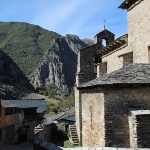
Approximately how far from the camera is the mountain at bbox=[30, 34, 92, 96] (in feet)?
367

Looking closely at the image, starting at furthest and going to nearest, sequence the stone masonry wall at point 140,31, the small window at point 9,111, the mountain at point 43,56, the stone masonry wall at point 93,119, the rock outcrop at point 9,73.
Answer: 1. the mountain at point 43,56
2. the rock outcrop at point 9,73
3. the small window at point 9,111
4. the stone masonry wall at point 140,31
5. the stone masonry wall at point 93,119

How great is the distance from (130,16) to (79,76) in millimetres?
7301

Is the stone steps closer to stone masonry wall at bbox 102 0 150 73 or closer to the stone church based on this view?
stone masonry wall at bbox 102 0 150 73

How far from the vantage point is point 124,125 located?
8.48 m

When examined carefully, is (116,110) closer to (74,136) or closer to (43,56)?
(74,136)

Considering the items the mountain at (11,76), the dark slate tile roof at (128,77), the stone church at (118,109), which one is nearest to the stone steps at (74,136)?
the stone church at (118,109)

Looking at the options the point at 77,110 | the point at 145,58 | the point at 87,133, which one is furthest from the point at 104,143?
the point at 77,110

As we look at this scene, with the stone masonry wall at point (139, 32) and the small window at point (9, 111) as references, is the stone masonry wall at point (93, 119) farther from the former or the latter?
the small window at point (9, 111)

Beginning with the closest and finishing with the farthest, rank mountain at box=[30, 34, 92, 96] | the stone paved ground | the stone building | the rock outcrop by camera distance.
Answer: the stone paved ground → the stone building → the rock outcrop → mountain at box=[30, 34, 92, 96]

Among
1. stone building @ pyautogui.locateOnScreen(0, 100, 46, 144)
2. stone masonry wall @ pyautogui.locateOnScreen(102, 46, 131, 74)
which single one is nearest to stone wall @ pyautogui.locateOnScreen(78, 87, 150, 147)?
stone masonry wall @ pyautogui.locateOnScreen(102, 46, 131, 74)

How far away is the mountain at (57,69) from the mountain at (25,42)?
655 centimetres

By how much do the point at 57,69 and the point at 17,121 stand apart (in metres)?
91.6

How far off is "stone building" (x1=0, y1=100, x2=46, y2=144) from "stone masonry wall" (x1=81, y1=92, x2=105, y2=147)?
13257 mm

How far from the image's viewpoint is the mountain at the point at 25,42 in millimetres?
118062
